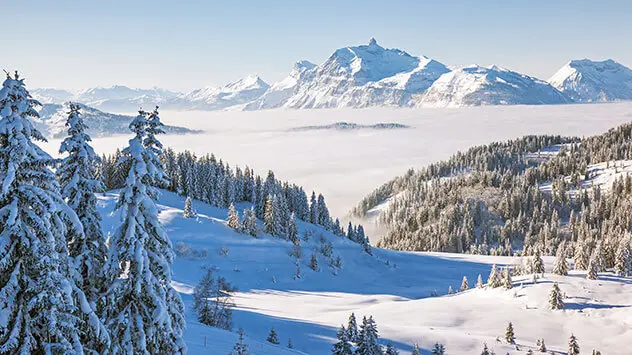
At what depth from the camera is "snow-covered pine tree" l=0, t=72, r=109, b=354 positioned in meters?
11.8

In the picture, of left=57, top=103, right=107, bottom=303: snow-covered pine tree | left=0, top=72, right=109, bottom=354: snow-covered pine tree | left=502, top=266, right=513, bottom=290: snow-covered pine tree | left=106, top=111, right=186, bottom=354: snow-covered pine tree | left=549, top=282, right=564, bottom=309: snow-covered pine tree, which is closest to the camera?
left=0, top=72, right=109, bottom=354: snow-covered pine tree

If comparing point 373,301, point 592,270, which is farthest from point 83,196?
point 592,270

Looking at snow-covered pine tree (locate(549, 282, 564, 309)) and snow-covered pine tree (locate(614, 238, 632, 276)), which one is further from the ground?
snow-covered pine tree (locate(614, 238, 632, 276))

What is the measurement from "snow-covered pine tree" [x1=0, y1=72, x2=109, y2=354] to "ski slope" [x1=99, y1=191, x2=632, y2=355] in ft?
59.9

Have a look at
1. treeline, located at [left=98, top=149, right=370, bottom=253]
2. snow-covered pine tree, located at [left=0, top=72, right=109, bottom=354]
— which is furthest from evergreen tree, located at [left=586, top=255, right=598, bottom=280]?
snow-covered pine tree, located at [left=0, top=72, right=109, bottom=354]

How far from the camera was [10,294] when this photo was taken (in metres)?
11.9

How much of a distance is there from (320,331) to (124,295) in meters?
46.7

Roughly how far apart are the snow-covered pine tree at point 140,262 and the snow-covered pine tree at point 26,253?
11.1 ft

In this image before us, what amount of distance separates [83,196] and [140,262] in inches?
170

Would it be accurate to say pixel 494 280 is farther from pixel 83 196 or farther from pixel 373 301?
pixel 83 196

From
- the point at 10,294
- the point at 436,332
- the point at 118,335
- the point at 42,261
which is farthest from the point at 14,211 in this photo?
the point at 436,332

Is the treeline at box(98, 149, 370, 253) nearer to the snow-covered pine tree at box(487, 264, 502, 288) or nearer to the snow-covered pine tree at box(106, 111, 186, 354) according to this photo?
the snow-covered pine tree at box(487, 264, 502, 288)

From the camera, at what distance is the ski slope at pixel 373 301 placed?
2343 inches

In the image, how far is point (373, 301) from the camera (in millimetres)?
91812
